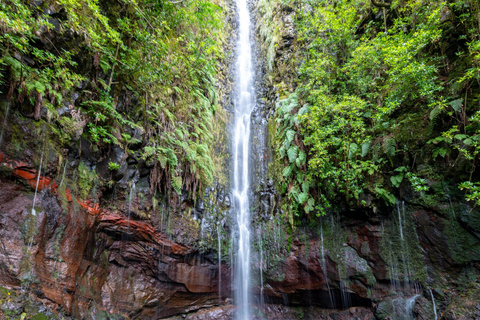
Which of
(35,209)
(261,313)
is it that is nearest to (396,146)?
(261,313)

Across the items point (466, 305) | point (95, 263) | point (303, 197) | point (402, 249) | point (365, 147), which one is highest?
point (365, 147)

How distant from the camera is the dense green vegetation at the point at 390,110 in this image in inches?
225

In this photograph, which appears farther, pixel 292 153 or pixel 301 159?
pixel 292 153

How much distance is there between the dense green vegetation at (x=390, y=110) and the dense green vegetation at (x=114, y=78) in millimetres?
4072

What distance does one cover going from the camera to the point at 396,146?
268 inches

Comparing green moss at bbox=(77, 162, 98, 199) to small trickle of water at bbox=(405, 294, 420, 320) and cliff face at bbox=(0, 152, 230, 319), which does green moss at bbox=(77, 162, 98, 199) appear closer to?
cliff face at bbox=(0, 152, 230, 319)

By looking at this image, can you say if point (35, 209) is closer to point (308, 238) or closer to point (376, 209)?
point (308, 238)

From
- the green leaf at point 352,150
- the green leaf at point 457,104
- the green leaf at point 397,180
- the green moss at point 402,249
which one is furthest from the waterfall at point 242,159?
the green leaf at point 457,104

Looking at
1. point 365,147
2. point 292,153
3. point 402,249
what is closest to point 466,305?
point 402,249

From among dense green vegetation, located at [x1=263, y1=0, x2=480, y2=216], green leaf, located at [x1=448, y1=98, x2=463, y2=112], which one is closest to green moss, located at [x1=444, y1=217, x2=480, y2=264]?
dense green vegetation, located at [x1=263, y1=0, x2=480, y2=216]

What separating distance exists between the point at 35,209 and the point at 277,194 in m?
7.69

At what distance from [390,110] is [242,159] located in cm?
642

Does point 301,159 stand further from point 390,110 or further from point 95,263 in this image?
point 95,263

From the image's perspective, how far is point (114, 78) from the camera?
23.2ft
